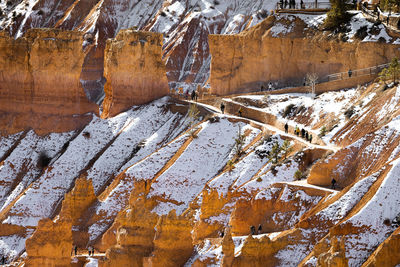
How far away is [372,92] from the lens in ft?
306

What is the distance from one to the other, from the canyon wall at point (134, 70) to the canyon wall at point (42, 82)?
3333 mm

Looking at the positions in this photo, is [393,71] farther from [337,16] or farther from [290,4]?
[290,4]

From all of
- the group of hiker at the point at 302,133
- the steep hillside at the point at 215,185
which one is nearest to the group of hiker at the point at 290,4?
the steep hillside at the point at 215,185

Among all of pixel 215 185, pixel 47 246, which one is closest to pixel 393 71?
→ pixel 215 185

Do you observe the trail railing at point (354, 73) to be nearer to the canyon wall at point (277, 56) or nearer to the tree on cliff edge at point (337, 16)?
the canyon wall at point (277, 56)

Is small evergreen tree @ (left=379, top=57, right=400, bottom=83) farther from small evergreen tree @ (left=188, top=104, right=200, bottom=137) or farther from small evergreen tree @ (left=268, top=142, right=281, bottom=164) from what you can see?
small evergreen tree @ (left=188, top=104, right=200, bottom=137)

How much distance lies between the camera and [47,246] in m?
72.2

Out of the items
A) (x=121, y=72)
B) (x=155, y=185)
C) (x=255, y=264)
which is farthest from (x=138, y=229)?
(x=121, y=72)

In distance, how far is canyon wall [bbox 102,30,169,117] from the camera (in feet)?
367

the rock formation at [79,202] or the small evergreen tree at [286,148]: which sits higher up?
the small evergreen tree at [286,148]

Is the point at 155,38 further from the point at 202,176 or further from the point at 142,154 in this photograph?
the point at 202,176

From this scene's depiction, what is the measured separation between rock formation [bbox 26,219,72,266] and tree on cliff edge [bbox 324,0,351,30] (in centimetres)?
4653

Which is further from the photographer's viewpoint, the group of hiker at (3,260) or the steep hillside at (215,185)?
the group of hiker at (3,260)

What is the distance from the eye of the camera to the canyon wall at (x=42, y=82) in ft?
367
